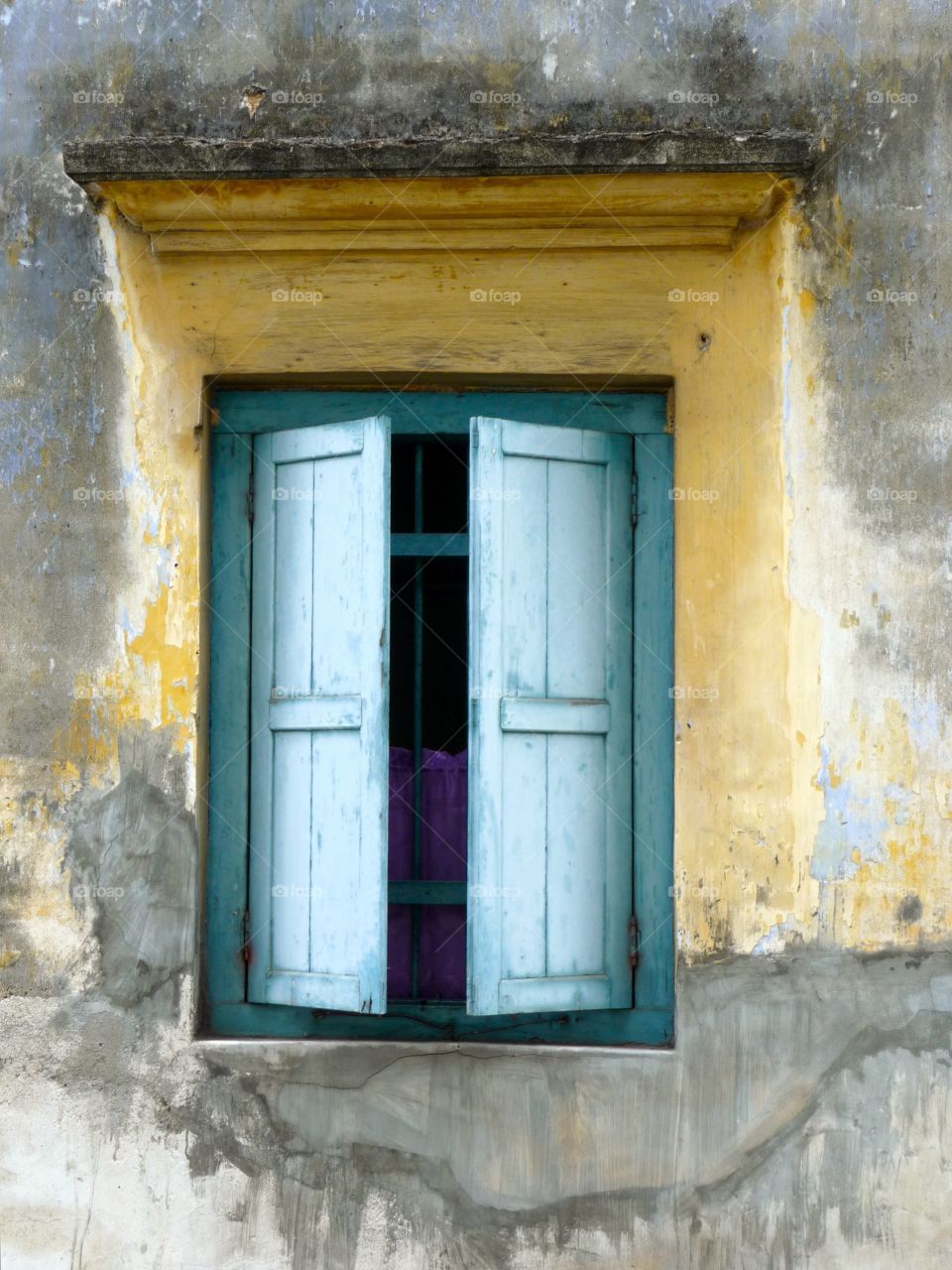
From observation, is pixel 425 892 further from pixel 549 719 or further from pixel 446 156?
pixel 446 156

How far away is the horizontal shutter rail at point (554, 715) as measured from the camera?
4.14m

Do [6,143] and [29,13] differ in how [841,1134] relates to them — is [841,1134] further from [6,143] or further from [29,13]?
[29,13]

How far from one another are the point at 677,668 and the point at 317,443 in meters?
1.29

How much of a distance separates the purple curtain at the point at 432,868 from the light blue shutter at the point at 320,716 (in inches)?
14.4

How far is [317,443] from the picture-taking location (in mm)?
4309

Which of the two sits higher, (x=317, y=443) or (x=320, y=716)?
(x=317, y=443)

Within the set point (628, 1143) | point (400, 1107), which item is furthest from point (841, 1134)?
point (400, 1107)

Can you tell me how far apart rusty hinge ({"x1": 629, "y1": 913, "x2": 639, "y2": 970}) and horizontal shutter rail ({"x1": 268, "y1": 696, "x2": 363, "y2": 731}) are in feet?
3.40

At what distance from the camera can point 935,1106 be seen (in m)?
4.06

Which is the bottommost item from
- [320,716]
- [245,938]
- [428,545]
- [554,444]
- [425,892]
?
[245,938]

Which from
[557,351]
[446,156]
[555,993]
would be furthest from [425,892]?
[446,156]

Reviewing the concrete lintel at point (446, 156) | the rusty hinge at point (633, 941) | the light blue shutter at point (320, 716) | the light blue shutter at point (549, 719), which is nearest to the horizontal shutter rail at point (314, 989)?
the light blue shutter at point (320, 716)

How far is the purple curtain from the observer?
4484mm

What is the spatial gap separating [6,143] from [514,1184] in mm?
3504
